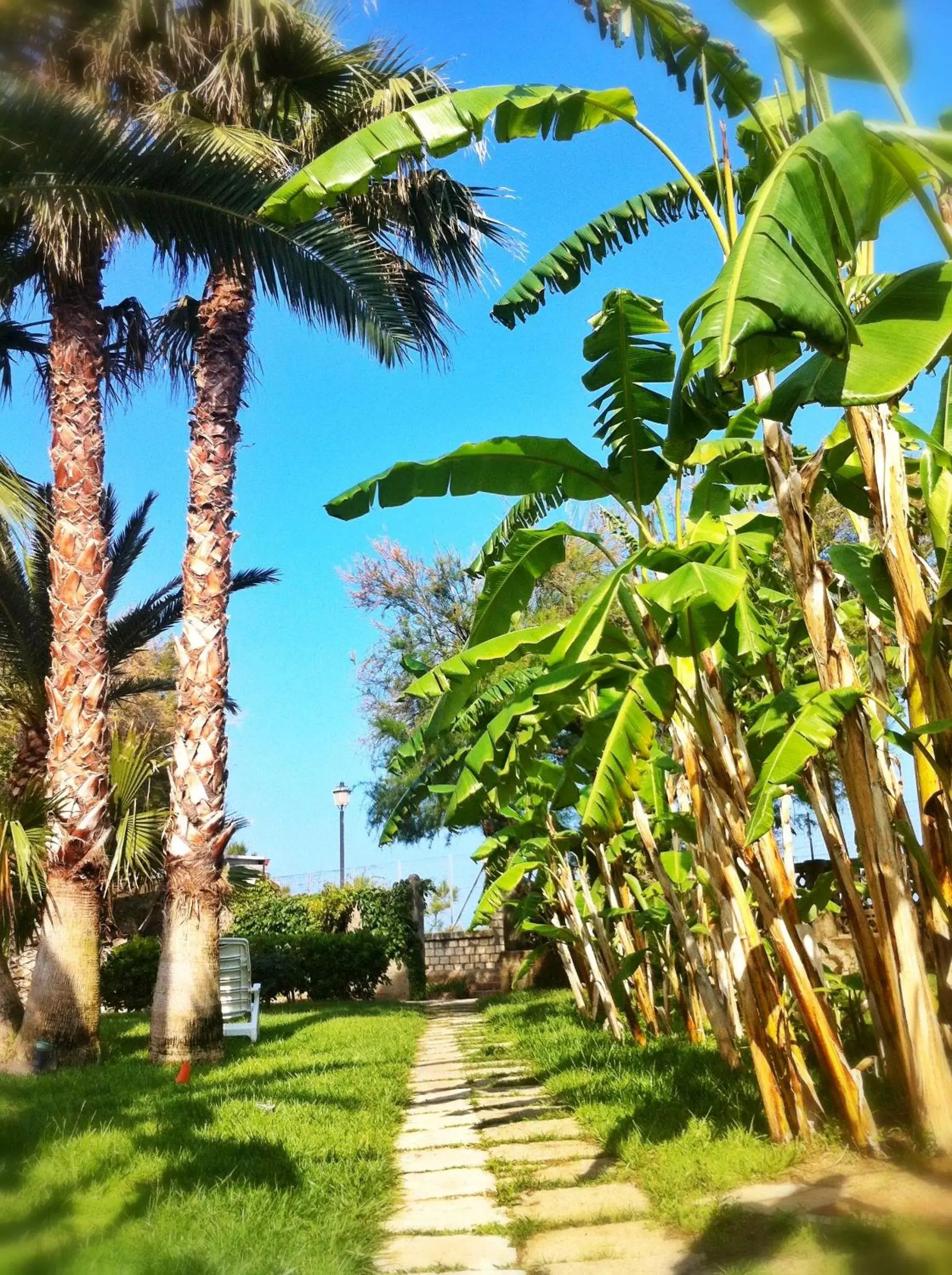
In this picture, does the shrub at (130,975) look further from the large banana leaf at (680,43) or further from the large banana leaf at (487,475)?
the large banana leaf at (680,43)

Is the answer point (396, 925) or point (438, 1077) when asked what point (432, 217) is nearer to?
point (438, 1077)

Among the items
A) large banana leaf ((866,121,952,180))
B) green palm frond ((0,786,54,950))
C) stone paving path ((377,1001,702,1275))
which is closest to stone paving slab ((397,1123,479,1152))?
stone paving path ((377,1001,702,1275))

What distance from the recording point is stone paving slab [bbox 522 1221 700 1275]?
319 centimetres

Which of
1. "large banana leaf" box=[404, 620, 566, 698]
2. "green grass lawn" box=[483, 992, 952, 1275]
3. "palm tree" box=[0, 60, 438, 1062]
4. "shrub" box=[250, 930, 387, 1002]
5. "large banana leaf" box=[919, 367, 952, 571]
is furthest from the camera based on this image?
"shrub" box=[250, 930, 387, 1002]

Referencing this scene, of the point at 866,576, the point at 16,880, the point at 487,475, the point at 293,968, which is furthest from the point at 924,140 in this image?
the point at 293,968

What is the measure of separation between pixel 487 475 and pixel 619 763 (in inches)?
57.9

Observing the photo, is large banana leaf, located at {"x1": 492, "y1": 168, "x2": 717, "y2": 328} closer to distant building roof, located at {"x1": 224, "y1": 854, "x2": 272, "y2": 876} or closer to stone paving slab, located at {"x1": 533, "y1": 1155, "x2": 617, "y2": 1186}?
stone paving slab, located at {"x1": 533, "y1": 1155, "x2": 617, "y2": 1186}

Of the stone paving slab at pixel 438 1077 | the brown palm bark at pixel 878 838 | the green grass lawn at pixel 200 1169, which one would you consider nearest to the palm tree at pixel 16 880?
the green grass lawn at pixel 200 1169

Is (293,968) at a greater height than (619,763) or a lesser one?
lesser

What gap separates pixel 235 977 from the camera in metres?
11.4

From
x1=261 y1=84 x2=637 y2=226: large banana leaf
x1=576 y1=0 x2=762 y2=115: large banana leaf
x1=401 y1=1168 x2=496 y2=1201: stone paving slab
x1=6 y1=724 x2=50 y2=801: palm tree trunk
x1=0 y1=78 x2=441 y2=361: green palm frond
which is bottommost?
x1=401 y1=1168 x2=496 y2=1201: stone paving slab

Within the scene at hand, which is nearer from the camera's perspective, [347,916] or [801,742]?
[801,742]

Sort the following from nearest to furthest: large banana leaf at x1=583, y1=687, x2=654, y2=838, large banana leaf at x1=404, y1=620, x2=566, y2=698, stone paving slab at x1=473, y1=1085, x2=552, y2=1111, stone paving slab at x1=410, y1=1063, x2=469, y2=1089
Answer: large banana leaf at x1=583, y1=687, x2=654, y2=838
large banana leaf at x1=404, y1=620, x2=566, y2=698
stone paving slab at x1=473, y1=1085, x2=552, y2=1111
stone paving slab at x1=410, y1=1063, x2=469, y2=1089

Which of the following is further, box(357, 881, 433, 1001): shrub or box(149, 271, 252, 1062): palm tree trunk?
box(357, 881, 433, 1001): shrub
